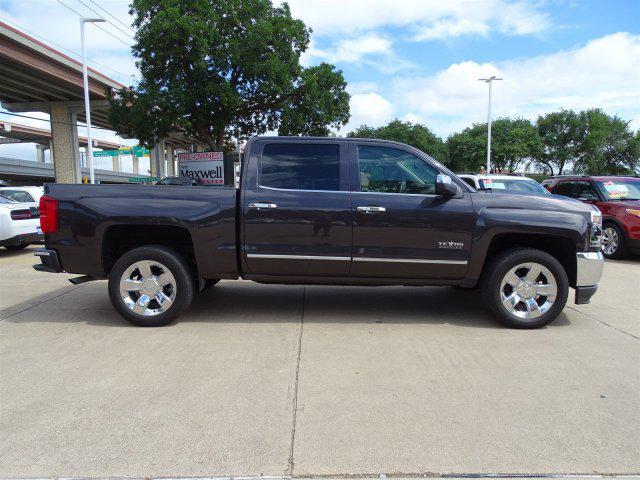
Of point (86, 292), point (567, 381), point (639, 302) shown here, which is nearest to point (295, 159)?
point (567, 381)

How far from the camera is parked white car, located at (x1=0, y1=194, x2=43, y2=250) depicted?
10.0 m

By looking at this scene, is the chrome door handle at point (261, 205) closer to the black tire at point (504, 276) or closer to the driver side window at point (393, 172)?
the driver side window at point (393, 172)

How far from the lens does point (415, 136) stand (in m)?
54.5

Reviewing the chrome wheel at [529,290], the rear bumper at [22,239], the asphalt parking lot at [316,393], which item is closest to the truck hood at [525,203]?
the chrome wheel at [529,290]

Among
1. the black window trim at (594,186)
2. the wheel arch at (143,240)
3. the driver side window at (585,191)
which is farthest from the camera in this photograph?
the driver side window at (585,191)

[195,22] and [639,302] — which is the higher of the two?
[195,22]

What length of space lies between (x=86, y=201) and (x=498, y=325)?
4.60m

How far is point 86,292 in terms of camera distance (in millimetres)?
6688

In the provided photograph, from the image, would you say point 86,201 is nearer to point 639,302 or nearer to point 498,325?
point 498,325

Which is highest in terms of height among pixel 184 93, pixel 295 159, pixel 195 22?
pixel 195 22

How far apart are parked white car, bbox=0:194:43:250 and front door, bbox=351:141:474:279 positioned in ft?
28.3

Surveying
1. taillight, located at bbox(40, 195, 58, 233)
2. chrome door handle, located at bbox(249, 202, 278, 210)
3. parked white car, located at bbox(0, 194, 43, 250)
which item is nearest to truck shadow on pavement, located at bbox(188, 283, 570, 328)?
chrome door handle, located at bbox(249, 202, 278, 210)

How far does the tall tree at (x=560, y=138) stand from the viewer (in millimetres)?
44250

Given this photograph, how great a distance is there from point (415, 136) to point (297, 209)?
171 feet
